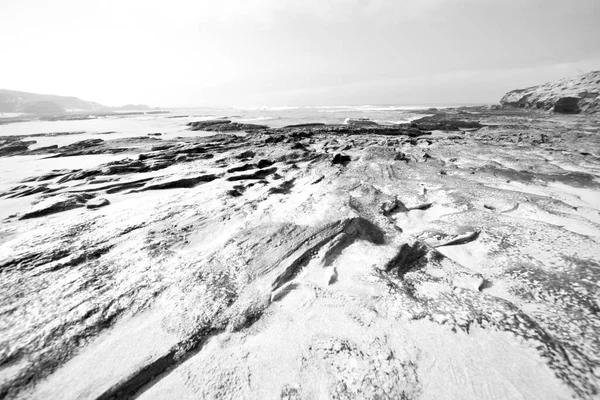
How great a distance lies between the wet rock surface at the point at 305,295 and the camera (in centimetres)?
232

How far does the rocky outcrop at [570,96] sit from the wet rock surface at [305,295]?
→ 46.1 m

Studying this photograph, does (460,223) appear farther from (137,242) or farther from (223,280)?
(137,242)

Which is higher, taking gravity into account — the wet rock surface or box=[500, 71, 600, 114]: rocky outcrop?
box=[500, 71, 600, 114]: rocky outcrop

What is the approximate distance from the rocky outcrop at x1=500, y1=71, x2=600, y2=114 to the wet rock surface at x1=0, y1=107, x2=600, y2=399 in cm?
4611

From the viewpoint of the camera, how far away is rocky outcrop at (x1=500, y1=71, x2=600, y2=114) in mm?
35719

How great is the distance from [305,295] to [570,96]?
55.9 meters

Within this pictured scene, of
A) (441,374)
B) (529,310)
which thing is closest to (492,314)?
(529,310)

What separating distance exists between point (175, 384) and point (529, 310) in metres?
3.94

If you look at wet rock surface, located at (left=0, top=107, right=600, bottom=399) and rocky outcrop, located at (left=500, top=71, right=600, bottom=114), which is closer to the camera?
wet rock surface, located at (left=0, top=107, right=600, bottom=399)

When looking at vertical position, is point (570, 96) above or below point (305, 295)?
above

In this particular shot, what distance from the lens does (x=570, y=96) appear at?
3766cm

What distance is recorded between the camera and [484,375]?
7.56ft

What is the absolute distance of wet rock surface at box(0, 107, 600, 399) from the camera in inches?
91.2

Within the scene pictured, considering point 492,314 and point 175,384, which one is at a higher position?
point 492,314
